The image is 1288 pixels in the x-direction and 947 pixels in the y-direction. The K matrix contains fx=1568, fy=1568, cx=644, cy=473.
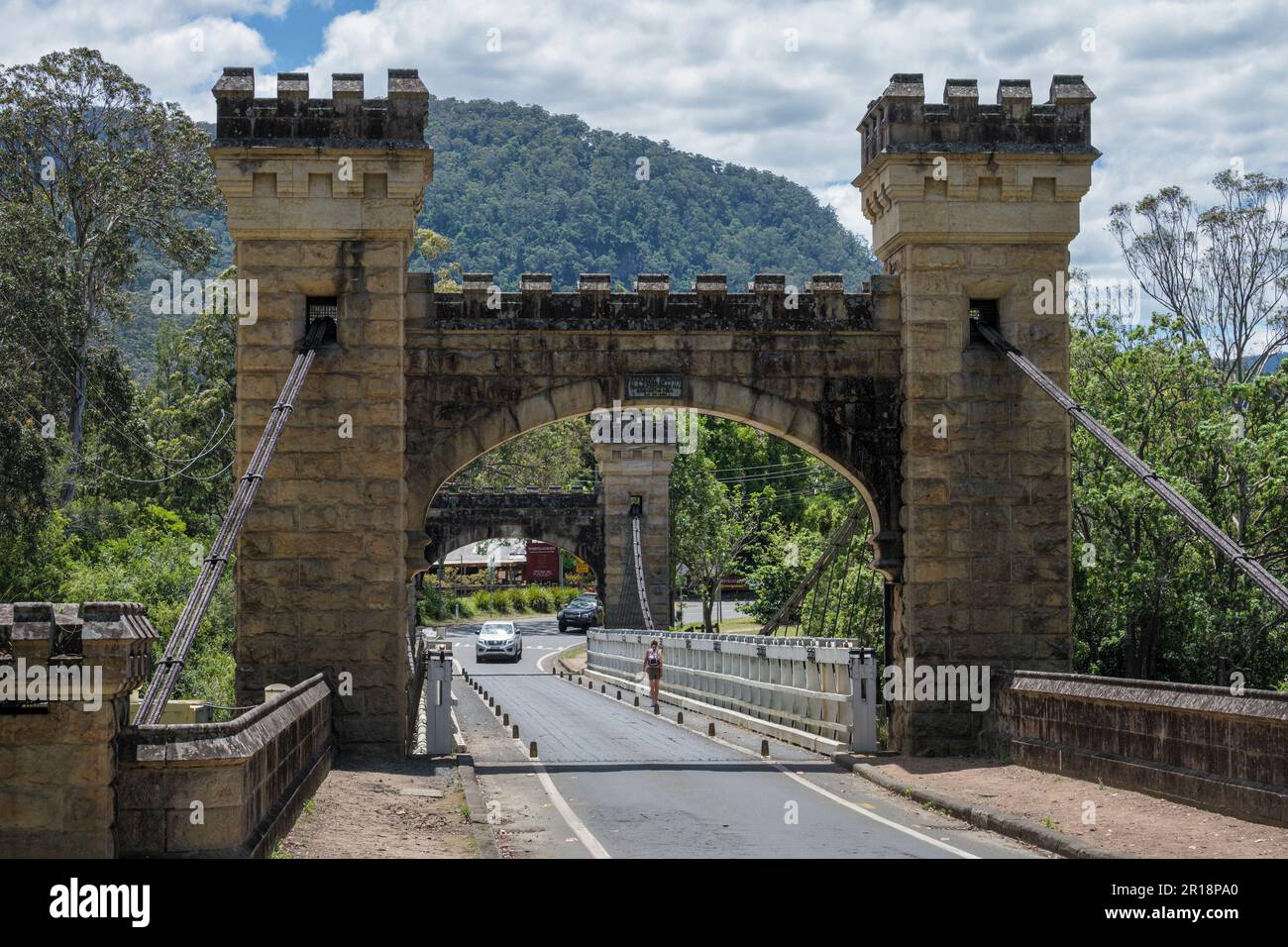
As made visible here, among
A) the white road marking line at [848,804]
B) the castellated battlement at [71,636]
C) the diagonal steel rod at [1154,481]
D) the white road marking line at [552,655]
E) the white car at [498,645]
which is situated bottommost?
the white road marking line at [552,655]

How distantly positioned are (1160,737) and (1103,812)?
88cm

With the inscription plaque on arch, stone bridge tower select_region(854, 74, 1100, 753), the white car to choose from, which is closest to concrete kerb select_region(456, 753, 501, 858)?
the inscription plaque on arch

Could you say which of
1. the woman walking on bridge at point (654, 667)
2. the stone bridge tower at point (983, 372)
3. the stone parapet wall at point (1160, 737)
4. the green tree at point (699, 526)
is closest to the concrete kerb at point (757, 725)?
the woman walking on bridge at point (654, 667)

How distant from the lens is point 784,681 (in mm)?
21750

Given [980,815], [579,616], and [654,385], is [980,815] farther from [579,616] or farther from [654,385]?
[579,616]

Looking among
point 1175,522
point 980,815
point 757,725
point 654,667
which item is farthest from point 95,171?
point 980,815

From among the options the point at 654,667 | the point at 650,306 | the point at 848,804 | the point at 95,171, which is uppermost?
the point at 95,171

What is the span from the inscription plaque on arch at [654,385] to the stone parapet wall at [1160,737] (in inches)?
188

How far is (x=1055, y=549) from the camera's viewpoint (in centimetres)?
1730

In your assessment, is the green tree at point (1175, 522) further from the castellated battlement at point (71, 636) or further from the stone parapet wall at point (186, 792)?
the castellated battlement at point (71, 636)

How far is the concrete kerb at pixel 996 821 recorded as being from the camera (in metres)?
10.7
